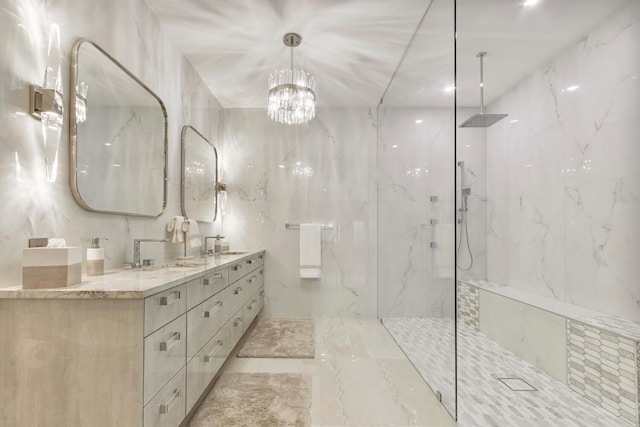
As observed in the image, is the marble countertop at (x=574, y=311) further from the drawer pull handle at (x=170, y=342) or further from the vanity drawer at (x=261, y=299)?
the drawer pull handle at (x=170, y=342)

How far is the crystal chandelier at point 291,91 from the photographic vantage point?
102 inches

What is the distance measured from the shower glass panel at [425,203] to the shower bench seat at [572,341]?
0.85 m

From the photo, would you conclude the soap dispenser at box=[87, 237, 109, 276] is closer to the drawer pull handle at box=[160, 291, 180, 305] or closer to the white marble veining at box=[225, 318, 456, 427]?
the drawer pull handle at box=[160, 291, 180, 305]

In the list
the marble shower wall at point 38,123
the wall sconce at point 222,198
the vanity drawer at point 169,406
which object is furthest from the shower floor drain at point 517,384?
the wall sconce at point 222,198

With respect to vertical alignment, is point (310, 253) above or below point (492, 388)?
above

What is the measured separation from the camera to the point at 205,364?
1896 millimetres

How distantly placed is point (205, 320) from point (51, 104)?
125 cm

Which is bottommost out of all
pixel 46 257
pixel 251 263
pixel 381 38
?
pixel 251 263

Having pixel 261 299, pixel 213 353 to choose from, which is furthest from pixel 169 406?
pixel 261 299

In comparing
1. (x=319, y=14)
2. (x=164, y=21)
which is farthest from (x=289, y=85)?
(x=164, y=21)

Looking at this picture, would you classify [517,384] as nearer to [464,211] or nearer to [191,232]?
[464,211]

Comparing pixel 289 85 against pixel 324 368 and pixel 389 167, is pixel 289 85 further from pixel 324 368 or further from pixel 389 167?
pixel 324 368

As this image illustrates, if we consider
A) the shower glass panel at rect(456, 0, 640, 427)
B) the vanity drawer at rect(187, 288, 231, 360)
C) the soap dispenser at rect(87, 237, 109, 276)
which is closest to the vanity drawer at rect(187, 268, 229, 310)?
the vanity drawer at rect(187, 288, 231, 360)

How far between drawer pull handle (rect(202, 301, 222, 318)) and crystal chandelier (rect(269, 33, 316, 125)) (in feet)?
5.00
